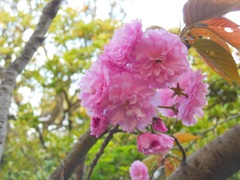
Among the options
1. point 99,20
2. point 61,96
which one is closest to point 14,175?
point 61,96

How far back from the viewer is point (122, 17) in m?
4.25

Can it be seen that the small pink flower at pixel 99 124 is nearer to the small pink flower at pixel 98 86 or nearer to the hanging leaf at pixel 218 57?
the small pink flower at pixel 98 86

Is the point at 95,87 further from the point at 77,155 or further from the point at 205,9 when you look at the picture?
the point at 77,155

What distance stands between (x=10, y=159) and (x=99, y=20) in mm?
2088

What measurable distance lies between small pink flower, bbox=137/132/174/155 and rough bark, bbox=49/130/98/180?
0.81ft

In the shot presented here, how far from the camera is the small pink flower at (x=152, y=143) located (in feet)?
1.81

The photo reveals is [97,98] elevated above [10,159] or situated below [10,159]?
above

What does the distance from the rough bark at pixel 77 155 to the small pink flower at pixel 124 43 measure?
1.10 ft

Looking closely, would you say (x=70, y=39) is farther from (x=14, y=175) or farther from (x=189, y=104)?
(x=189, y=104)

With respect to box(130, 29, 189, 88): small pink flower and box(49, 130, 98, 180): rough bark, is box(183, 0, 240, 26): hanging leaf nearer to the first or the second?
box(130, 29, 189, 88): small pink flower

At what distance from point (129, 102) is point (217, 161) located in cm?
34

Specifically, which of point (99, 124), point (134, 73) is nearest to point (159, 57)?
point (134, 73)

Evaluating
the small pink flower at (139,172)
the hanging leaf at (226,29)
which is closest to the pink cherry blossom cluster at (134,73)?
the hanging leaf at (226,29)

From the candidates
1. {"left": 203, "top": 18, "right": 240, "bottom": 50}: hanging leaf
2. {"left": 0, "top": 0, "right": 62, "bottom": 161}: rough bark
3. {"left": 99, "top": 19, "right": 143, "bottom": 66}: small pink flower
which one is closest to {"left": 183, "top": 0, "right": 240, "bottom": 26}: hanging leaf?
{"left": 203, "top": 18, "right": 240, "bottom": 50}: hanging leaf
